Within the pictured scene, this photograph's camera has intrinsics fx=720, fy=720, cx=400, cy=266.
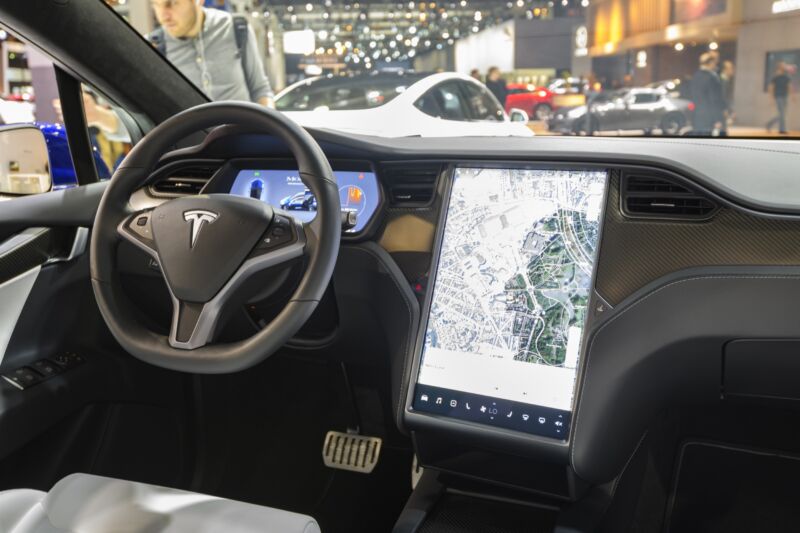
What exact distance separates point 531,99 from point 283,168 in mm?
3627

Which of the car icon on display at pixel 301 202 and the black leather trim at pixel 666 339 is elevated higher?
the car icon on display at pixel 301 202

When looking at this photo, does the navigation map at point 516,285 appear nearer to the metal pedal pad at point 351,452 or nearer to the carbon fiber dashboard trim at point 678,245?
the carbon fiber dashboard trim at point 678,245

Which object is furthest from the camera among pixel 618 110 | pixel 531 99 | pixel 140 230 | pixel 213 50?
pixel 531 99

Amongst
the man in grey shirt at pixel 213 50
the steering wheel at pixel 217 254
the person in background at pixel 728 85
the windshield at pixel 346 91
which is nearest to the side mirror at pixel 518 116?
the windshield at pixel 346 91

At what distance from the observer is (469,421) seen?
149 cm

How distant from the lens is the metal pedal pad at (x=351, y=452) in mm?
2158

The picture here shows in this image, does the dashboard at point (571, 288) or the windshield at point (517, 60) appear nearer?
the dashboard at point (571, 288)

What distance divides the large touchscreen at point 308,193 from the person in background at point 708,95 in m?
1.20

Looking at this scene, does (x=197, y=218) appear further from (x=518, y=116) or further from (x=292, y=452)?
(x=518, y=116)

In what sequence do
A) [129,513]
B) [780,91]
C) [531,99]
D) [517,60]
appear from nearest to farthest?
[129,513] → [780,91] → [517,60] → [531,99]

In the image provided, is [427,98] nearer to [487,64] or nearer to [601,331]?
[487,64]

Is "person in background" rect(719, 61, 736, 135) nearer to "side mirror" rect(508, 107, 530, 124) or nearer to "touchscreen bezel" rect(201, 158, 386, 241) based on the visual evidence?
"side mirror" rect(508, 107, 530, 124)

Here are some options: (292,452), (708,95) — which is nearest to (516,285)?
(292,452)

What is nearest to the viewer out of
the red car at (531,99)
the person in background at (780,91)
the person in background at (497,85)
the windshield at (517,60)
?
the person in background at (780,91)
